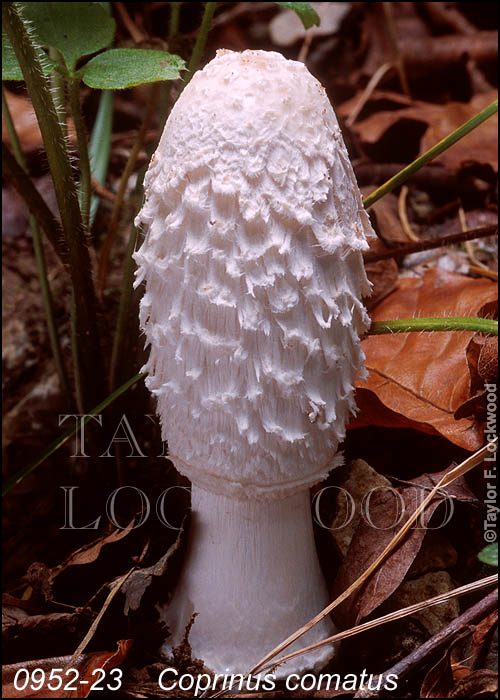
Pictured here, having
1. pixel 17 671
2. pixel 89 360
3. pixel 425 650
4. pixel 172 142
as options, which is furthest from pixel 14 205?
pixel 425 650

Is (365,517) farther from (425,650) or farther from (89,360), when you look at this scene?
(89,360)

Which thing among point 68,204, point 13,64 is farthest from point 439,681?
point 13,64

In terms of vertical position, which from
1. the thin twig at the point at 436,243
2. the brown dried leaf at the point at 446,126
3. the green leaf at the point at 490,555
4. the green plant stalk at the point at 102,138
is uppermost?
the green plant stalk at the point at 102,138

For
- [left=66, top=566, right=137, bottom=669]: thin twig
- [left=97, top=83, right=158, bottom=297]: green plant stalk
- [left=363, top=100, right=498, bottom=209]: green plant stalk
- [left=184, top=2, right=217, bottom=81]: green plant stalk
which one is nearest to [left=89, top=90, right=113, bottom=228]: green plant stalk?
[left=97, top=83, right=158, bottom=297]: green plant stalk

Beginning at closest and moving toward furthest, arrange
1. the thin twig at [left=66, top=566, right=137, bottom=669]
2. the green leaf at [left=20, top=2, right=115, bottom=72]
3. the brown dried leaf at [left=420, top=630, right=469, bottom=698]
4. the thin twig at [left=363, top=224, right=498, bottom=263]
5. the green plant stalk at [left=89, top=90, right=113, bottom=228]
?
1. the brown dried leaf at [left=420, top=630, right=469, bottom=698]
2. the thin twig at [left=66, top=566, right=137, bottom=669]
3. the green leaf at [left=20, top=2, right=115, bottom=72]
4. the thin twig at [left=363, top=224, right=498, bottom=263]
5. the green plant stalk at [left=89, top=90, right=113, bottom=228]

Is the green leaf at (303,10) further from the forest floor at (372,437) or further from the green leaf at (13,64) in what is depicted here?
the green leaf at (13,64)

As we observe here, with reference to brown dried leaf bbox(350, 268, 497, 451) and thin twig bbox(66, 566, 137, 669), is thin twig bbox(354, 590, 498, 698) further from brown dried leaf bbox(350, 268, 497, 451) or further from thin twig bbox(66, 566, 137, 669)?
thin twig bbox(66, 566, 137, 669)

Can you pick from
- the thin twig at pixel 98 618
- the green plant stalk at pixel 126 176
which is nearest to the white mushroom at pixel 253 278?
the thin twig at pixel 98 618
